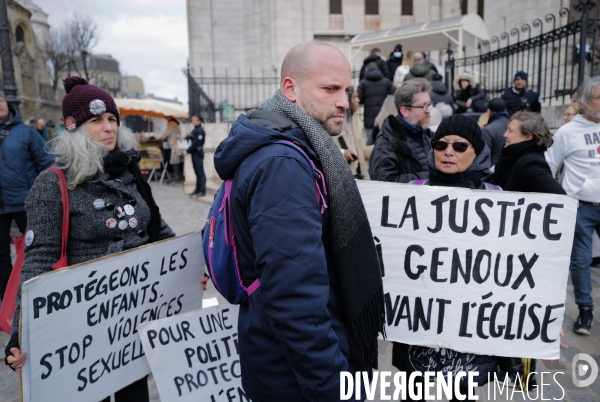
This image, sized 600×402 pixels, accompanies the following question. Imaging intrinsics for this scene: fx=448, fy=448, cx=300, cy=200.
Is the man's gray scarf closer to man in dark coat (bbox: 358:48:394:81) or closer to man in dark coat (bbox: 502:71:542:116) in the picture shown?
man in dark coat (bbox: 502:71:542:116)

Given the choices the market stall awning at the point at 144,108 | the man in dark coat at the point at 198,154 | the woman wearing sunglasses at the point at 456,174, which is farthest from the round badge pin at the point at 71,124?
the market stall awning at the point at 144,108

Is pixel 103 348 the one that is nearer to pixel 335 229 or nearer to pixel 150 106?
pixel 335 229

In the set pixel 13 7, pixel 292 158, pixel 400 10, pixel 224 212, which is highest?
pixel 13 7

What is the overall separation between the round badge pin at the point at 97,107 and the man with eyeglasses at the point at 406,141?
6.15ft

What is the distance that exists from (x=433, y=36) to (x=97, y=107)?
52.6 feet

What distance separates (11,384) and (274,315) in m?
3.24

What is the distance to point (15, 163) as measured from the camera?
480 centimetres

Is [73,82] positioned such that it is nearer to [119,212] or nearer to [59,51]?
[119,212]

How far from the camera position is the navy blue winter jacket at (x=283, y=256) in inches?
54.9

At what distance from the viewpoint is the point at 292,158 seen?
4.75 feet

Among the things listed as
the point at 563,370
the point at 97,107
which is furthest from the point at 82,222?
the point at 563,370

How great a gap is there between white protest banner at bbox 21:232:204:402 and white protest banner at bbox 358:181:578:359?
4.04 ft

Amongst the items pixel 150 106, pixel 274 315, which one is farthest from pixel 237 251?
pixel 150 106

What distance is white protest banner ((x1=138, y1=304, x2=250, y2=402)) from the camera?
2.52 meters
